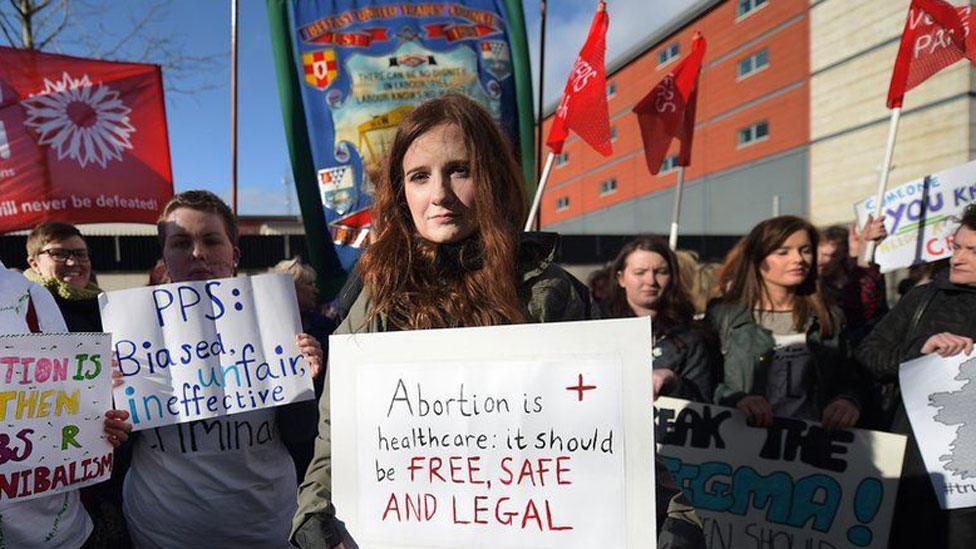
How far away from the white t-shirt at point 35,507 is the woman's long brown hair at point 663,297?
7.74 ft

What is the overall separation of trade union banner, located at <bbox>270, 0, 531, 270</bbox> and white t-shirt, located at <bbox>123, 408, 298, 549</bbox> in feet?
8.32

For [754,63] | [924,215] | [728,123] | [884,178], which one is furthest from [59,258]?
[728,123]

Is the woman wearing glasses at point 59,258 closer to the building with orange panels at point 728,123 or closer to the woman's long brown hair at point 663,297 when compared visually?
the woman's long brown hair at point 663,297

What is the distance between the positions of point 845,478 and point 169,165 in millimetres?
5581

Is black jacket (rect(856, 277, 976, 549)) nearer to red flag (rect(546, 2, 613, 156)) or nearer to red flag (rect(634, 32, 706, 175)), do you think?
red flag (rect(546, 2, 613, 156))

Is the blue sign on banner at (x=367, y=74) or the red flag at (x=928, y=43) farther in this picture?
the blue sign on banner at (x=367, y=74)

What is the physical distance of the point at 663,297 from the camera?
306cm

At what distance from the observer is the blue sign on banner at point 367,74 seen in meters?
4.48

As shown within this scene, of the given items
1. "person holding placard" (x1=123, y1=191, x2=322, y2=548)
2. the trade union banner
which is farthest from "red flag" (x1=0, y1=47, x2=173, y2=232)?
"person holding placard" (x1=123, y1=191, x2=322, y2=548)

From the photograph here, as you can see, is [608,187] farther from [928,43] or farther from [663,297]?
[663,297]

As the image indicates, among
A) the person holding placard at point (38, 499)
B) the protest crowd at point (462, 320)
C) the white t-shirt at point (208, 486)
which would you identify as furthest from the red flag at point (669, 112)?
the person holding placard at point (38, 499)

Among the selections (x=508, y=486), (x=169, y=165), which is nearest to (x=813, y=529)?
(x=508, y=486)

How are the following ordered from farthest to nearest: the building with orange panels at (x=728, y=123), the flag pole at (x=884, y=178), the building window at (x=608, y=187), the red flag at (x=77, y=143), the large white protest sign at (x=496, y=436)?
the building window at (x=608, y=187) < the building with orange panels at (x=728, y=123) < the red flag at (x=77, y=143) < the flag pole at (x=884, y=178) < the large white protest sign at (x=496, y=436)

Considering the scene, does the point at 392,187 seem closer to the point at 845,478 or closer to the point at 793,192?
the point at 845,478
